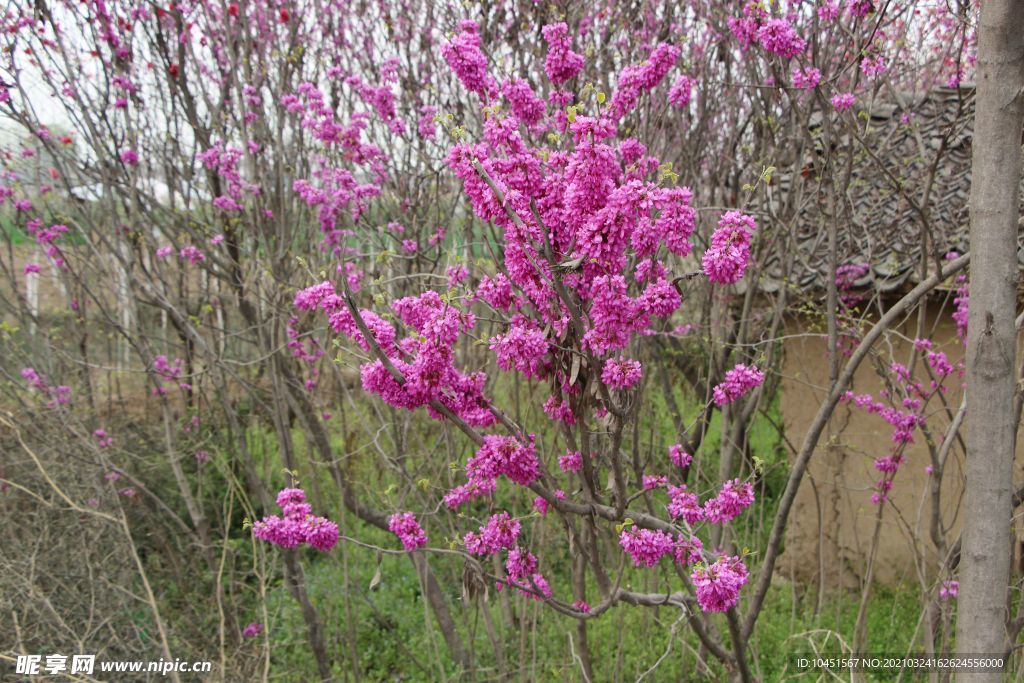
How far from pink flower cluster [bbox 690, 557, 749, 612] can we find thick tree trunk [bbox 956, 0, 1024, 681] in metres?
0.56

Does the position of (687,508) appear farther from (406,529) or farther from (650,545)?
(406,529)

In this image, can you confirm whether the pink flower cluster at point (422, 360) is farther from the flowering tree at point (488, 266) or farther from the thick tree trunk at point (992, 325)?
the thick tree trunk at point (992, 325)

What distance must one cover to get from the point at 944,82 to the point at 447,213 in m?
4.01

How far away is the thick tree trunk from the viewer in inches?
67.0

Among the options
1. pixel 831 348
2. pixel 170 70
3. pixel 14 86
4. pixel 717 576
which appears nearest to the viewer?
pixel 717 576

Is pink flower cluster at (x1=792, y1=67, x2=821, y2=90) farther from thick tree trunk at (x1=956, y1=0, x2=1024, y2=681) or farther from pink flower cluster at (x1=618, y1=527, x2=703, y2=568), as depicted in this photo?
pink flower cluster at (x1=618, y1=527, x2=703, y2=568)

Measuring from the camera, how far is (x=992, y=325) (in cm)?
173

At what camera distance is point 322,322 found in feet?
22.0

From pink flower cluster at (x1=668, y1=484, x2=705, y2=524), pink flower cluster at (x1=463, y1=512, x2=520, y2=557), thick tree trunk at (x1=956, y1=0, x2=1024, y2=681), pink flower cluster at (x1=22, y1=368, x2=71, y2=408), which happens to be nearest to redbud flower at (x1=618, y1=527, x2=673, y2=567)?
pink flower cluster at (x1=668, y1=484, x2=705, y2=524)

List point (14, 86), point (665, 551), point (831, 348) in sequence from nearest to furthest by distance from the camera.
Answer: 1. point (665, 551)
2. point (831, 348)
3. point (14, 86)

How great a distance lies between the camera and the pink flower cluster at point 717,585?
2170mm

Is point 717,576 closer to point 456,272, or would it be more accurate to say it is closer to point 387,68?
point 456,272

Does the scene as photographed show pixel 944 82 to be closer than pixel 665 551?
No

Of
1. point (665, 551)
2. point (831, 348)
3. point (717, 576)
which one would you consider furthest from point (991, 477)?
point (831, 348)
